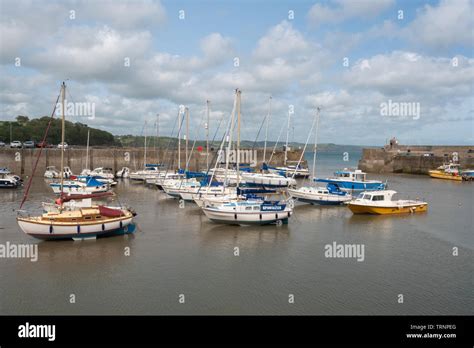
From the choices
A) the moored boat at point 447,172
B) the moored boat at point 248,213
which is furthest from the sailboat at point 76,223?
the moored boat at point 447,172

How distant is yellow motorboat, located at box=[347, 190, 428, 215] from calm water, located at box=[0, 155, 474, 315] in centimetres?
286

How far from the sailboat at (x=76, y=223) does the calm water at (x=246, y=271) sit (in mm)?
553

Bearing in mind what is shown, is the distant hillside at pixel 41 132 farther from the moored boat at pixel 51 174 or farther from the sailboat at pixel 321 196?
the sailboat at pixel 321 196

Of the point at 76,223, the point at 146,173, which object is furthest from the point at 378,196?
the point at 146,173

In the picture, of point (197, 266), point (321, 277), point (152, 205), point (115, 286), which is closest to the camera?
point (115, 286)

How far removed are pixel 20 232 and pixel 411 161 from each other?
235ft

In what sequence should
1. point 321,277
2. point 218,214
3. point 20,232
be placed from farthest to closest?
point 218,214 < point 20,232 < point 321,277

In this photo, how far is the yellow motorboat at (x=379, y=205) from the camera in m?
33.5

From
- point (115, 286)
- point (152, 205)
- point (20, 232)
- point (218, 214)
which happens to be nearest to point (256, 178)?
point (152, 205)

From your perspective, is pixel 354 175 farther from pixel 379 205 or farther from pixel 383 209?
pixel 379 205
